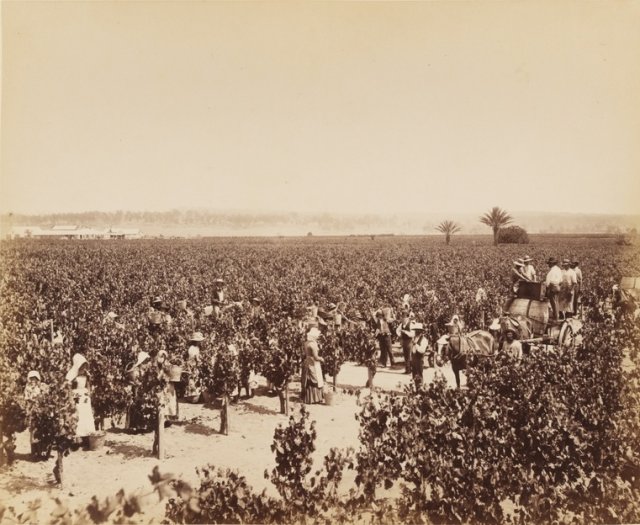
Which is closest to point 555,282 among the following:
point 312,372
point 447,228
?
point 312,372

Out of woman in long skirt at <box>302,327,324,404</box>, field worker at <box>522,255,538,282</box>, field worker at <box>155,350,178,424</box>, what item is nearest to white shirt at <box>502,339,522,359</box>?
field worker at <box>522,255,538,282</box>

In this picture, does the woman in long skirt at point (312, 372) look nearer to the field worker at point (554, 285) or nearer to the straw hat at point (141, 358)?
the straw hat at point (141, 358)

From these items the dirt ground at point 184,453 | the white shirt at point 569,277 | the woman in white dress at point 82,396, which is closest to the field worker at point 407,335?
the dirt ground at point 184,453

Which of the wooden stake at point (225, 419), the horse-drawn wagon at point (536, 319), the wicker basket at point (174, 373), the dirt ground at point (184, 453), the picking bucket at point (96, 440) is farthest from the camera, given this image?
the horse-drawn wagon at point (536, 319)

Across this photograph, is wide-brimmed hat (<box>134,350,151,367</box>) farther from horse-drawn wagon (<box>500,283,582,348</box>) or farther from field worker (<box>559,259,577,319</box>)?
field worker (<box>559,259,577,319</box>)

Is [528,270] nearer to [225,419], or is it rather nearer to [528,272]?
[528,272]

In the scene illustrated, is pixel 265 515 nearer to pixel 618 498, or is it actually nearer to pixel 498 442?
pixel 498 442
